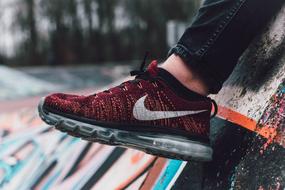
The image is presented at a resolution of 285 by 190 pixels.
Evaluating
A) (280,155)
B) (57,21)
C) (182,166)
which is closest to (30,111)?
(182,166)

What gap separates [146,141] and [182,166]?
26cm

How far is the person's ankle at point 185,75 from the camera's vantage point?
150cm

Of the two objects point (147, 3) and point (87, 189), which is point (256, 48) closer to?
point (87, 189)

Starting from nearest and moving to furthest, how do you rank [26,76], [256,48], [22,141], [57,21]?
[256,48]
[22,141]
[26,76]
[57,21]

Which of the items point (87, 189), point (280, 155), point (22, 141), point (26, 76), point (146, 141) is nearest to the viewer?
point (280, 155)

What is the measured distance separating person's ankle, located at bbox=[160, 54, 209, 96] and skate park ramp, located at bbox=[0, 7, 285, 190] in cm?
17

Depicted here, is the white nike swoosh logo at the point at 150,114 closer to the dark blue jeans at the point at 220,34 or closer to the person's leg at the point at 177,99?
the person's leg at the point at 177,99

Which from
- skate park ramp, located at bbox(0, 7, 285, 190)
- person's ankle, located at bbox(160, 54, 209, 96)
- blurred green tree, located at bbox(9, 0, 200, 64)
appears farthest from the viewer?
blurred green tree, located at bbox(9, 0, 200, 64)

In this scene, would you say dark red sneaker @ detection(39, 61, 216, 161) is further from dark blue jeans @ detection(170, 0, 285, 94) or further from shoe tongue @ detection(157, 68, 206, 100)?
dark blue jeans @ detection(170, 0, 285, 94)

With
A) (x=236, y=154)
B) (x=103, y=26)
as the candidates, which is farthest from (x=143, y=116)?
(x=103, y=26)

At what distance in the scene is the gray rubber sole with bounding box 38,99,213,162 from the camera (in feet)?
4.80

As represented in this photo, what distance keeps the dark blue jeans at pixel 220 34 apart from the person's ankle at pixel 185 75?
2cm

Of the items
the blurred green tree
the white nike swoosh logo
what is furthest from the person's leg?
the blurred green tree

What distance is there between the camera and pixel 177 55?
1509mm
